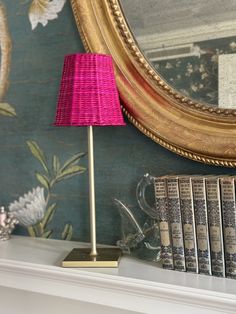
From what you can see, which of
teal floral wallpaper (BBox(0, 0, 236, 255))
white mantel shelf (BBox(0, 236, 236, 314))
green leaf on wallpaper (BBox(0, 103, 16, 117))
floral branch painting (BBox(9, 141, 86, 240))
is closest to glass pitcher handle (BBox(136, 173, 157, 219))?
teal floral wallpaper (BBox(0, 0, 236, 255))

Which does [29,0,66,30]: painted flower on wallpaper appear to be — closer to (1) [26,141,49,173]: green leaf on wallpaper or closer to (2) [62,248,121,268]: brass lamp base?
(1) [26,141,49,173]: green leaf on wallpaper

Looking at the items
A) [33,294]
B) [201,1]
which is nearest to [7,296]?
[33,294]

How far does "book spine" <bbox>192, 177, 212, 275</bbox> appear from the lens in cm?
83

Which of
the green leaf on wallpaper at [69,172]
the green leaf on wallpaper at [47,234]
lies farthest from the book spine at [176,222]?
the green leaf on wallpaper at [47,234]

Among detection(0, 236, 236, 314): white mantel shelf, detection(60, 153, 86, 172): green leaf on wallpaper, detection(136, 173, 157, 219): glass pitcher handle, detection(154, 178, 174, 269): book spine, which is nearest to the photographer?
detection(0, 236, 236, 314): white mantel shelf

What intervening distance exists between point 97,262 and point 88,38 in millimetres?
584

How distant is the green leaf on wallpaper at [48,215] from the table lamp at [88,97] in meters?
0.27

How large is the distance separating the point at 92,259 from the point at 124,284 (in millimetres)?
116

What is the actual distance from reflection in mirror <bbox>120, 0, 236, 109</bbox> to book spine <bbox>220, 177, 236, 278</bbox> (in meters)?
0.20

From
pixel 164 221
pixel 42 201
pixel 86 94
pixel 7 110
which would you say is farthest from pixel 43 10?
pixel 164 221

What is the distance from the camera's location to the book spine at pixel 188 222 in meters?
0.85

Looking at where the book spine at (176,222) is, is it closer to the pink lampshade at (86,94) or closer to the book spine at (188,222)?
the book spine at (188,222)

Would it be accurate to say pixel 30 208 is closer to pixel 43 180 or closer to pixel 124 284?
pixel 43 180

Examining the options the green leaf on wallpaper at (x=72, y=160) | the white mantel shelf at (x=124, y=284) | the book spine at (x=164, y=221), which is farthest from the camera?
the green leaf on wallpaper at (x=72, y=160)
